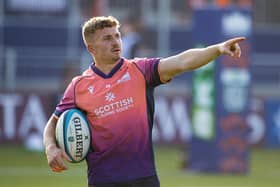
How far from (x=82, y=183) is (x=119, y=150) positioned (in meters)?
7.20

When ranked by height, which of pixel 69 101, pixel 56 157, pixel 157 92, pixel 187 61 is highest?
pixel 187 61

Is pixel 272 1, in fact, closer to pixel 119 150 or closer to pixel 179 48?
pixel 179 48

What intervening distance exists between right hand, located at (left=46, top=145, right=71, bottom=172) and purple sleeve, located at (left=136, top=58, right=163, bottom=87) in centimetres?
83

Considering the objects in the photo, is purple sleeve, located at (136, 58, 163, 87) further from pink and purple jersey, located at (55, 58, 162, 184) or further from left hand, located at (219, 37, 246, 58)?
left hand, located at (219, 37, 246, 58)

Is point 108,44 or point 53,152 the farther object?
point 108,44

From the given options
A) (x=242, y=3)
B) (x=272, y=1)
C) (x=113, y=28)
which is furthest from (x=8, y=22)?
(x=113, y=28)

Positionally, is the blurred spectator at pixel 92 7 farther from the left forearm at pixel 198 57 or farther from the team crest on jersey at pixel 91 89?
the left forearm at pixel 198 57

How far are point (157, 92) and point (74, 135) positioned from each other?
563 inches

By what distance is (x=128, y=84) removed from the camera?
8.08 metres

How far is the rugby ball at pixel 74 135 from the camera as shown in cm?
800

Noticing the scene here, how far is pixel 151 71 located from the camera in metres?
8.05

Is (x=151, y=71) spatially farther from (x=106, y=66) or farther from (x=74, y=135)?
(x=74, y=135)

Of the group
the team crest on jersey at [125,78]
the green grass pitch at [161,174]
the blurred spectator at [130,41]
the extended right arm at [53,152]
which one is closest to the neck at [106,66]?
the team crest on jersey at [125,78]

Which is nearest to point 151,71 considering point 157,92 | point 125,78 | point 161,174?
point 125,78
